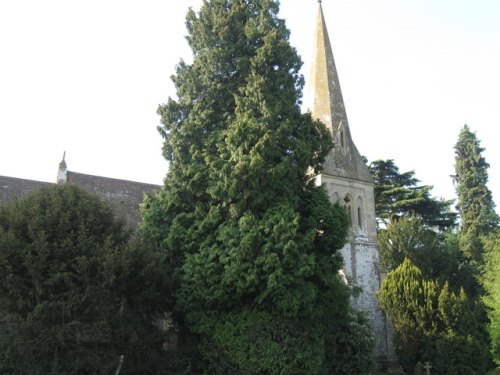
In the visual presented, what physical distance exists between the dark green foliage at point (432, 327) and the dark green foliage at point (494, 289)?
2.15 ft

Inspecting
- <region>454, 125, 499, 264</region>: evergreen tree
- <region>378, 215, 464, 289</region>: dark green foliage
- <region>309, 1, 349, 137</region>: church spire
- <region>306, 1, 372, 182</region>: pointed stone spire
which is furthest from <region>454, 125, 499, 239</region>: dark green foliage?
<region>309, 1, 349, 137</region>: church spire

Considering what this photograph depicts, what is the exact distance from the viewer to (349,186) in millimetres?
29688

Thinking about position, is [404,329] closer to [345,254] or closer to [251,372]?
[345,254]

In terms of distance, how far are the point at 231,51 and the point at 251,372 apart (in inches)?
412

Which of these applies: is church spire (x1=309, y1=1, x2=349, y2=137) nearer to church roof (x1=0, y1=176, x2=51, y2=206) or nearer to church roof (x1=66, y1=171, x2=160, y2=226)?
church roof (x1=66, y1=171, x2=160, y2=226)

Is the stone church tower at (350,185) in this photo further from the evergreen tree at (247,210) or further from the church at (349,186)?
the evergreen tree at (247,210)

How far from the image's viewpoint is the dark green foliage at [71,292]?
12.4 metres

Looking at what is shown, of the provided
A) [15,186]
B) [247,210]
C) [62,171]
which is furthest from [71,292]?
[62,171]

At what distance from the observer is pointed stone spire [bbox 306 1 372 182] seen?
29792 mm

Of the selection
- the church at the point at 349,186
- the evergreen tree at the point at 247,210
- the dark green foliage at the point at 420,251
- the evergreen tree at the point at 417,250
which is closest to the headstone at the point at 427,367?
the church at the point at 349,186

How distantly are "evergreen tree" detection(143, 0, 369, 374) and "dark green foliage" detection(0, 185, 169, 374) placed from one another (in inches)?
54.6

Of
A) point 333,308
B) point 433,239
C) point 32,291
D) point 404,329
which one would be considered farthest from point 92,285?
point 433,239

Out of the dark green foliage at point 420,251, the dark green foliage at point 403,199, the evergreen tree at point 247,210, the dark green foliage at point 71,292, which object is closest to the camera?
the dark green foliage at point 71,292

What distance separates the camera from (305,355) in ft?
46.3
